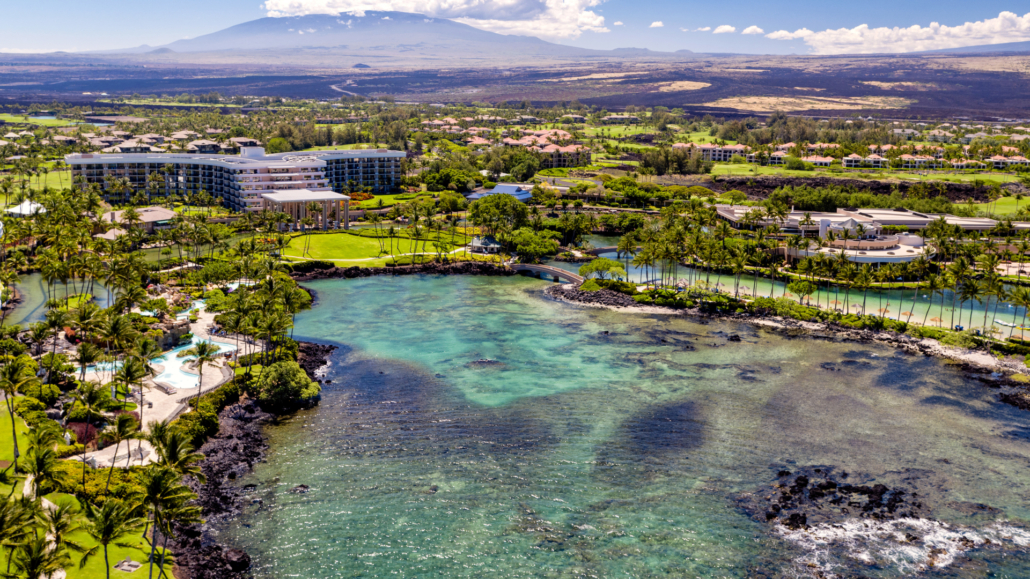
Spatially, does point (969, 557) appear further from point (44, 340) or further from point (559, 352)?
point (44, 340)

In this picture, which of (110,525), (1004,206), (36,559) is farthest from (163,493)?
(1004,206)

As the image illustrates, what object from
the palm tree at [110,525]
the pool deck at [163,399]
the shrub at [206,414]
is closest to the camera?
the palm tree at [110,525]

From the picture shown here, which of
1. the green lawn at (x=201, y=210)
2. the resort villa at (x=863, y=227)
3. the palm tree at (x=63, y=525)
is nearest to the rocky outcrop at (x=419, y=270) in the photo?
the green lawn at (x=201, y=210)

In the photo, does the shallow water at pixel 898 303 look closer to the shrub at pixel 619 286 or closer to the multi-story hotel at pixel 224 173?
the shrub at pixel 619 286

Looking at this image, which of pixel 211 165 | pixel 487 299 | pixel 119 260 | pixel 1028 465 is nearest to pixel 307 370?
pixel 119 260

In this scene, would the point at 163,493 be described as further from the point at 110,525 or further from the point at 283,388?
the point at 283,388

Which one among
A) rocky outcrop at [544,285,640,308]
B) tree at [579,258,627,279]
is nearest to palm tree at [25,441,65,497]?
rocky outcrop at [544,285,640,308]
